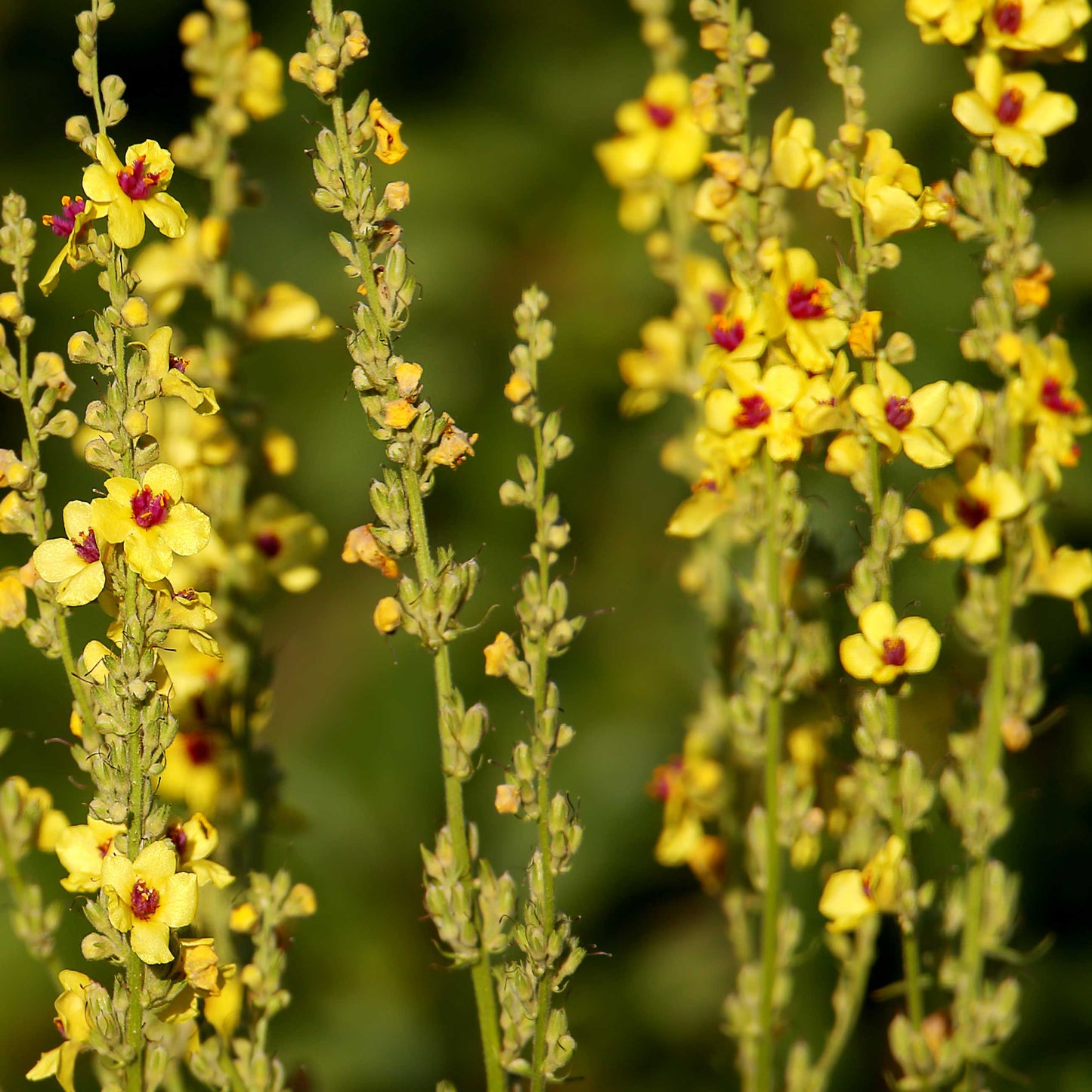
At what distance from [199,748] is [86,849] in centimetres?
24

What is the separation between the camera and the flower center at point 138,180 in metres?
0.64

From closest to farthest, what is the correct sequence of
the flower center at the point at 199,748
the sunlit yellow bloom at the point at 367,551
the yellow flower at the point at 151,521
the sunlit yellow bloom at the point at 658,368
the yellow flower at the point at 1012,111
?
the yellow flower at the point at 151,521 < the sunlit yellow bloom at the point at 367,551 < the yellow flower at the point at 1012,111 < the flower center at the point at 199,748 < the sunlit yellow bloom at the point at 658,368

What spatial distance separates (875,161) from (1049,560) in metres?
0.28

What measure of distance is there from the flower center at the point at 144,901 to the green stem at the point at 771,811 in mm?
377

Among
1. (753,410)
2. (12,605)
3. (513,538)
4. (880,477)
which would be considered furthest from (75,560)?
(513,538)

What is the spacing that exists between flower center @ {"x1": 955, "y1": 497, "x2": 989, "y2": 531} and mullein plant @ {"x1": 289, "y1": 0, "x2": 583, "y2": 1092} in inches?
10.4

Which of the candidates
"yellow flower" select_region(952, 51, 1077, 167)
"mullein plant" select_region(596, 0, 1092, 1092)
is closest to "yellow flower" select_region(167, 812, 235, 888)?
"mullein plant" select_region(596, 0, 1092, 1092)

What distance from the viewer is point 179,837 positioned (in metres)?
0.68

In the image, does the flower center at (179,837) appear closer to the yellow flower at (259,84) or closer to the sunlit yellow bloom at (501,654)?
the sunlit yellow bloom at (501,654)

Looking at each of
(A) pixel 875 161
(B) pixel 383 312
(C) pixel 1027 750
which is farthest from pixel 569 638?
(C) pixel 1027 750

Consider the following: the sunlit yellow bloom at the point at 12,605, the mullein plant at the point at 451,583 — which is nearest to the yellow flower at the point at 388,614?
the mullein plant at the point at 451,583

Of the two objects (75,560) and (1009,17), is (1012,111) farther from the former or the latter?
(75,560)

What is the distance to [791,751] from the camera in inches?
40.0

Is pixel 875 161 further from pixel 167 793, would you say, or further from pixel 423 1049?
pixel 423 1049
